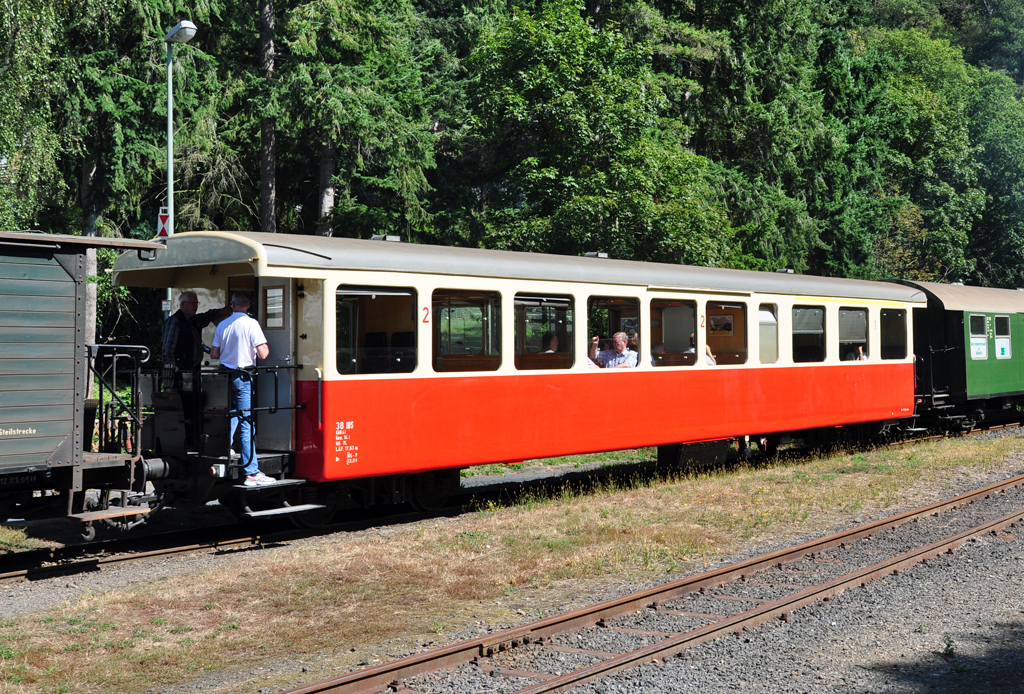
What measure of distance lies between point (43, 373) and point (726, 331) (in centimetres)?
869

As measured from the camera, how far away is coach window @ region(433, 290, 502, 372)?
33.6 ft

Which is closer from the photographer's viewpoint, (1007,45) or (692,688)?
(692,688)

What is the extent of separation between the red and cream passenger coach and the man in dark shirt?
0.36m

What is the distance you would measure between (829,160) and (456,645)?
34.2m

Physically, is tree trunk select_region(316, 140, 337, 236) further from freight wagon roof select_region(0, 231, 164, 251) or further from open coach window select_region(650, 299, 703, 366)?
freight wagon roof select_region(0, 231, 164, 251)

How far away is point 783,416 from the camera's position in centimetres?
1495

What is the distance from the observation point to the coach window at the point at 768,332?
1436cm

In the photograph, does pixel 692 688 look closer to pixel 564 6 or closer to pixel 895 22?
pixel 564 6

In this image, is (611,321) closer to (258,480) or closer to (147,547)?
(258,480)

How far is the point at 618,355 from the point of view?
40.4ft

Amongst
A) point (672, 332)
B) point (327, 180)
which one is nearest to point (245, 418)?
point (672, 332)

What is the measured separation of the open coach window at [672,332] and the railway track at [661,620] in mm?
3469

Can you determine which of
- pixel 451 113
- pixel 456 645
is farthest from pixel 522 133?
pixel 456 645

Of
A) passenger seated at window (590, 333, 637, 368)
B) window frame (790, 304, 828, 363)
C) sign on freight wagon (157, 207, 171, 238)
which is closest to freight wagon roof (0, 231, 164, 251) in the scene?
passenger seated at window (590, 333, 637, 368)
